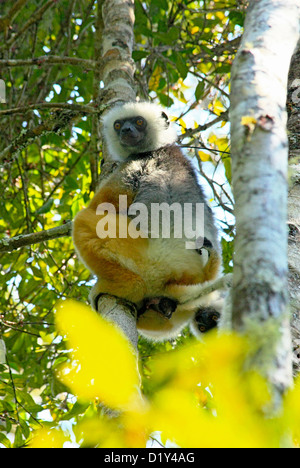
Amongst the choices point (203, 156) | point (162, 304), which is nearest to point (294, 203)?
point (162, 304)

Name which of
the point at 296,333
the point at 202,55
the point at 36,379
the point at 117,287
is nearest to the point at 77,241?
the point at 117,287

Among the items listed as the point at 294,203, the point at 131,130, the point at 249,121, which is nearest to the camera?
the point at 249,121

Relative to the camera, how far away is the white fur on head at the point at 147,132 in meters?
4.83

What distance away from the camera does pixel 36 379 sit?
5.80 meters

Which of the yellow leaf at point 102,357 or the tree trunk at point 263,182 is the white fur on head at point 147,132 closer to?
the tree trunk at point 263,182

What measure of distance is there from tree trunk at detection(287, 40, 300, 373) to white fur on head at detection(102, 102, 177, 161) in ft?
5.00

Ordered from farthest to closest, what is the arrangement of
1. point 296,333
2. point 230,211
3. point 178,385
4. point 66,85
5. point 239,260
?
point 66,85
point 230,211
point 296,333
point 239,260
point 178,385

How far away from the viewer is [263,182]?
1375 mm

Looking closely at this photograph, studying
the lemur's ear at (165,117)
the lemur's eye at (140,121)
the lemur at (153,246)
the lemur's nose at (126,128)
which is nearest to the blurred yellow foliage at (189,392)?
the lemur at (153,246)

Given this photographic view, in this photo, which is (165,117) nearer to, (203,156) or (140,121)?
(140,121)

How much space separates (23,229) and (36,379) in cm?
212

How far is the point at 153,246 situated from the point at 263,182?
2547mm

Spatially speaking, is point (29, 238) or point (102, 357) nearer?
point (102, 357)
